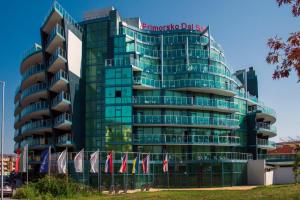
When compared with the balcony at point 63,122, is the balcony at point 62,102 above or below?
above

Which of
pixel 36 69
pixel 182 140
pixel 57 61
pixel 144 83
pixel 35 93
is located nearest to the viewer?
pixel 57 61

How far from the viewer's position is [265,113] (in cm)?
8688

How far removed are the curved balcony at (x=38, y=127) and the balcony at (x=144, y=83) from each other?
1498 centimetres

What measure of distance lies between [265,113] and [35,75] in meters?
41.0

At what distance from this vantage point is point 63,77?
70.1 metres

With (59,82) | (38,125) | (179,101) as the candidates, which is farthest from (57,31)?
(179,101)

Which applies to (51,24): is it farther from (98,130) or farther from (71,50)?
(98,130)

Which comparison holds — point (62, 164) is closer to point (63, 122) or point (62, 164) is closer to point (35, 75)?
point (63, 122)

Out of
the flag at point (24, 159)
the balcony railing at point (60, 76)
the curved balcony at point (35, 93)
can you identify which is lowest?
the flag at point (24, 159)

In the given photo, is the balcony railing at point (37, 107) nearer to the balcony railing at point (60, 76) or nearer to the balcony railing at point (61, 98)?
the balcony railing at point (61, 98)

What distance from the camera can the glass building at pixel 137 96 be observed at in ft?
230

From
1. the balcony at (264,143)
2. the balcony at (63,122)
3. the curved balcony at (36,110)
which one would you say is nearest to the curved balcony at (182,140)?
the balcony at (264,143)

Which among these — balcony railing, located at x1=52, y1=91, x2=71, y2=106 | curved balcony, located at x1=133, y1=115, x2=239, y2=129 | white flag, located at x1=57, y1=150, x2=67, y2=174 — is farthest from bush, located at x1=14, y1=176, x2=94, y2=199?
curved balcony, located at x1=133, y1=115, x2=239, y2=129

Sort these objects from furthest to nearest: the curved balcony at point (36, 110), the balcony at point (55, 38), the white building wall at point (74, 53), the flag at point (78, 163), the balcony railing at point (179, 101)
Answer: the curved balcony at point (36, 110)
the white building wall at point (74, 53)
the balcony railing at point (179, 101)
the balcony at point (55, 38)
the flag at point (78, 163)
